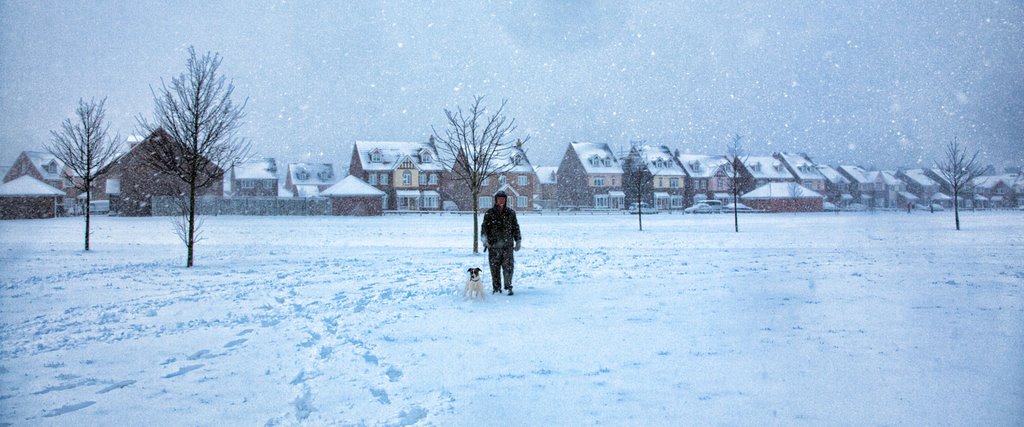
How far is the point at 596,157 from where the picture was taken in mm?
71500

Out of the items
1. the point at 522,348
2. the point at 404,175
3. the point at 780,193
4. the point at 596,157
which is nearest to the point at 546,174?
the point at 596,157

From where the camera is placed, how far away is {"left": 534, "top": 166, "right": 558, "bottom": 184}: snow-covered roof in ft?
281

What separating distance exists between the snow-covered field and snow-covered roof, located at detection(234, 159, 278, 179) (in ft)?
208

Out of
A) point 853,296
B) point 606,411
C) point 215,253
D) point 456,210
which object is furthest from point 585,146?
point 606,411

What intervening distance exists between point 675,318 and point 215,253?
1477 cm

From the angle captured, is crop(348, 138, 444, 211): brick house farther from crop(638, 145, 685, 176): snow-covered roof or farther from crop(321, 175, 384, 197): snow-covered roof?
crop(638, 145, 685, 176): snow-covered roof

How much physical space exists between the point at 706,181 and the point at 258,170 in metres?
59.1

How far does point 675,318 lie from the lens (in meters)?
7.21

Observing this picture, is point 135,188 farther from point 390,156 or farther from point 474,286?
point 474,286

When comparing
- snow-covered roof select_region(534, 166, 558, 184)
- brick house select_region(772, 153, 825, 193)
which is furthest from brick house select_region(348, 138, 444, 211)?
brick house select_region(772, 153, 825, 193)

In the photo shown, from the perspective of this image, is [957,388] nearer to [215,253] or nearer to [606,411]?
[606,411]

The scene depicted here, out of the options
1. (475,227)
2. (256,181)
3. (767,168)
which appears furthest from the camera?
(767,168)

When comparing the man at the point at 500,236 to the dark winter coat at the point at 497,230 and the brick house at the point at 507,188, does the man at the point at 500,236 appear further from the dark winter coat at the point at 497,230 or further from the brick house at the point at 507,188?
the brick house at the point at 507,188

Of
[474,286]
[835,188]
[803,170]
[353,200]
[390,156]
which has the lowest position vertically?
[474,286]
